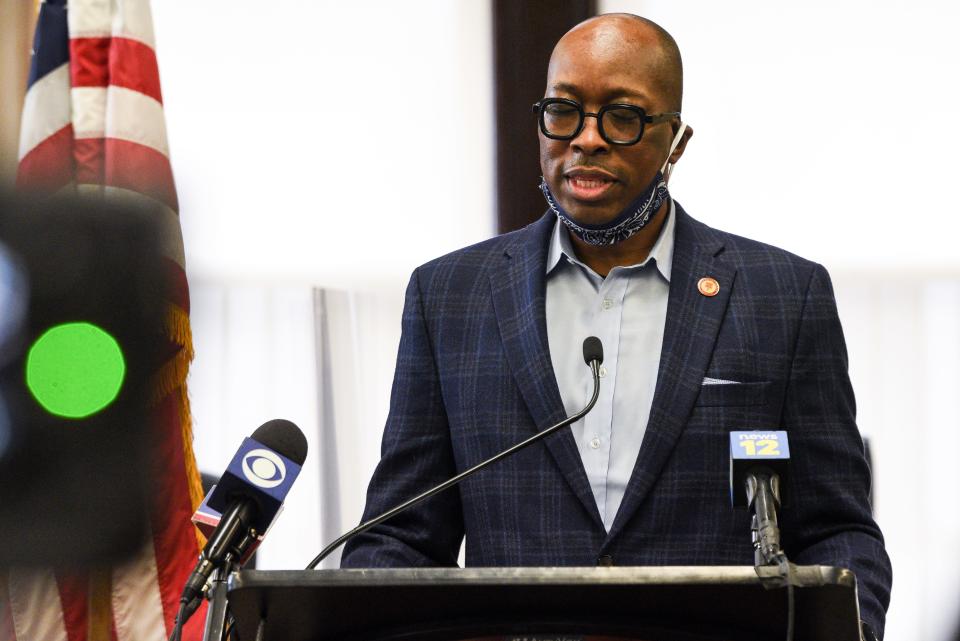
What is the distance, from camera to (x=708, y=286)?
194 cm

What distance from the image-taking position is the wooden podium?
40.1 inches

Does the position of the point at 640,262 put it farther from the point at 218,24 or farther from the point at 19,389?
the point at 218,24

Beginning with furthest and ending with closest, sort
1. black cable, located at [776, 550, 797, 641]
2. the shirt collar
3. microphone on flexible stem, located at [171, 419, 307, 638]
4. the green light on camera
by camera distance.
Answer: the green light on camera, the shirt collar, microphone on flexible stem, located at [171, 419, 307, 638], black cable, located at [776, 550, 797, 641]

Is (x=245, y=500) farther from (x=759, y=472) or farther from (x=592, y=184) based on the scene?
(x=592, y=184)

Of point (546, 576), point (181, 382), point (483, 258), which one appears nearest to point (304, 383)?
point (181, 382)

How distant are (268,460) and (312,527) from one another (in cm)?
234

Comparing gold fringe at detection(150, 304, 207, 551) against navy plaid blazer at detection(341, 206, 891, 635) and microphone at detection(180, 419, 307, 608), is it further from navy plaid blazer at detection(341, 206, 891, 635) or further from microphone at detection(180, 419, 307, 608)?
microphone at detection(180, 419, 307, 608)

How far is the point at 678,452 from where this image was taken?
1810 mm

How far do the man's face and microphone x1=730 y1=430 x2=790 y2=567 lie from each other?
0.79 meters

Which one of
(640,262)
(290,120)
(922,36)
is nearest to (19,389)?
(290,120)

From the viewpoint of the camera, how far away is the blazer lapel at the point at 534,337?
1.81 meters

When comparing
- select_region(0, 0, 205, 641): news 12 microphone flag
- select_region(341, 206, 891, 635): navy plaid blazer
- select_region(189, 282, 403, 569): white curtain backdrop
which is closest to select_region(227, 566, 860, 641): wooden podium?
select_region(341, 206, 891, 635): navy plaid blazer

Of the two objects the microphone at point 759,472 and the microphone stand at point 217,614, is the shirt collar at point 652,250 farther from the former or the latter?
the microphone stand at point 217,614

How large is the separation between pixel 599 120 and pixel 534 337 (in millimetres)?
393
